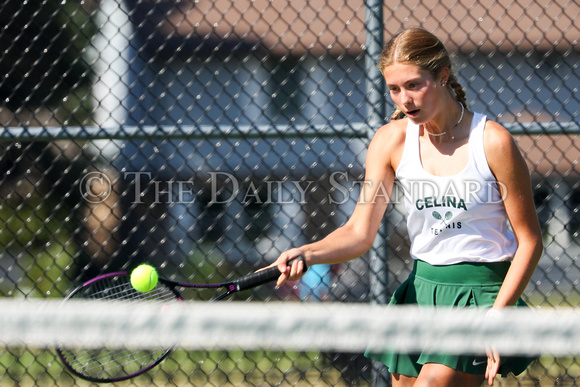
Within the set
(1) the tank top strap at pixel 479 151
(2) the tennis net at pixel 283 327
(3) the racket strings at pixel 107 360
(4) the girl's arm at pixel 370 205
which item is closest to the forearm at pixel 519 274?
(1) the tank top strap at pixel 479 151

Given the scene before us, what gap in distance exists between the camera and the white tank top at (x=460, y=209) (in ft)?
5.96

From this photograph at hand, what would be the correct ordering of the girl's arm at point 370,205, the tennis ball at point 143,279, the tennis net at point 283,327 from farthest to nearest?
the tennis ball at point 143,279 < the girl's arm at point 370,205 < the tennis net at point 283,327

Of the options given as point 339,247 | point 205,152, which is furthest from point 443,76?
point 205,152

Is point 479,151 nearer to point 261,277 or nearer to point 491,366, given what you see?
point 491,366

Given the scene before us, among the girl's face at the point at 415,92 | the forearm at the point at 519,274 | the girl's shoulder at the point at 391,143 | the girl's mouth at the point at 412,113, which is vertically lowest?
the forearm at the point at 519,274

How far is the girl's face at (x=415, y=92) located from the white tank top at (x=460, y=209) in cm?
15

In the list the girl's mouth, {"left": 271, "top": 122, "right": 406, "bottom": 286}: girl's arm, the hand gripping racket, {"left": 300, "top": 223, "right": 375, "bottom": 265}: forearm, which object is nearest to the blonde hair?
the girl's mouth

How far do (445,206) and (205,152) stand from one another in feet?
16.6

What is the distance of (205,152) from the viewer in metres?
6.73

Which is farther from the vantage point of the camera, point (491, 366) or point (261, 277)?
point (261, 277)

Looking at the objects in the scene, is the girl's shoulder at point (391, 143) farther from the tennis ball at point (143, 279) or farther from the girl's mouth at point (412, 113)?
the tennis ball at point (143, 279)

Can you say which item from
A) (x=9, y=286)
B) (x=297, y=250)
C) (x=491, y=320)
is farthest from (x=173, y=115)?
(x=491, y=320)

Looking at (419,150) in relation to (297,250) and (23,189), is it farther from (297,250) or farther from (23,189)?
(23,189)

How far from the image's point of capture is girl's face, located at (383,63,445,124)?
5.87ft
